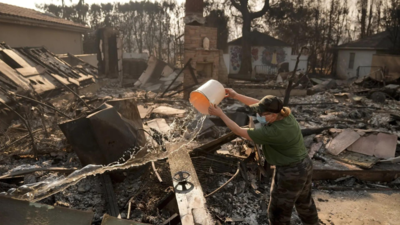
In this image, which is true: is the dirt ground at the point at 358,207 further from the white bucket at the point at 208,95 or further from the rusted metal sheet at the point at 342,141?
the white bucket at the point at 208,95

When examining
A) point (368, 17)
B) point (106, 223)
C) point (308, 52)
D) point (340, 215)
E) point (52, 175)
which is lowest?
point (340, 215)

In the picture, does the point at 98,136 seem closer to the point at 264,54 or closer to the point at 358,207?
the point at 358,207

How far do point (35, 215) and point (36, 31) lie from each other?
16151 mm

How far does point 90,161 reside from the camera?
13.4 feet

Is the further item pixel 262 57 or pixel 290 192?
pixel 262 57

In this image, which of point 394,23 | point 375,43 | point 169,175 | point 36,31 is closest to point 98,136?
point 169,175

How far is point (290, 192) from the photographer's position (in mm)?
2863

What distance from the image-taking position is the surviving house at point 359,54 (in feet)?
68.6

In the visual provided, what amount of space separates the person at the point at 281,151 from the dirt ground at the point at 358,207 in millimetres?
909

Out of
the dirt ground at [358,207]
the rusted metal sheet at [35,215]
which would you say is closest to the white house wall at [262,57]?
the dirt ground at [358,207]

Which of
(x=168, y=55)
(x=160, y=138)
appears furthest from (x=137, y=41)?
(x=160, y=138)

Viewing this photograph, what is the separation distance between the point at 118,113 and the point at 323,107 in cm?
818

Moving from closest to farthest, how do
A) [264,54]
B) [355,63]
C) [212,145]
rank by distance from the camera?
1. [212,145]
2. [355,63]
3. [264,54]

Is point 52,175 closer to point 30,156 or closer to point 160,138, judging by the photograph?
point 30,156
